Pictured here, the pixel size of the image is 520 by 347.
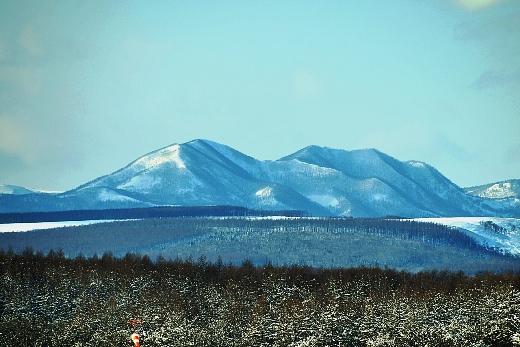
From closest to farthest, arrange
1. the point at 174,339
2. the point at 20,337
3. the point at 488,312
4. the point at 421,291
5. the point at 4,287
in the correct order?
1. the point at 174,339
2. the point at 20,337
3. the point at 488,312
4. the point at 4,287
5. the point at 421,291

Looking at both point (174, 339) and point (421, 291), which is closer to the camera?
point (174, 339)

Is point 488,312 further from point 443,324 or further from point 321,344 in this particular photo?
point 321,344

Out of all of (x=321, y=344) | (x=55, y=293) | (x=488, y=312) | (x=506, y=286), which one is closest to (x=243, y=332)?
(x=321, y=344)

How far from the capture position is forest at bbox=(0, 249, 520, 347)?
439ft

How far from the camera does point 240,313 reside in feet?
499

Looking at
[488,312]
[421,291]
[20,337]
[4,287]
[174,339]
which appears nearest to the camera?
[174,339]

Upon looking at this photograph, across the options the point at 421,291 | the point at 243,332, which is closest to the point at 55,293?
the point at 243,332

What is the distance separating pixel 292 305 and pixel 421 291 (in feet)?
144

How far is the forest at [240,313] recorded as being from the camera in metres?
134

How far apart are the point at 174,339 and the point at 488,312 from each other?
161 ft

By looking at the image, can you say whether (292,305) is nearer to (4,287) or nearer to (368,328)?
(368,328)

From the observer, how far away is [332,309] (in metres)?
145

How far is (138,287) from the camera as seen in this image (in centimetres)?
18588

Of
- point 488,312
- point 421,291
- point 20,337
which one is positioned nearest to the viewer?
point 20,337
